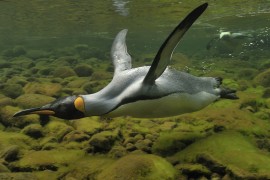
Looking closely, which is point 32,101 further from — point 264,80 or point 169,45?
point 264,80

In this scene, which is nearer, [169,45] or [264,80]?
[169,45]

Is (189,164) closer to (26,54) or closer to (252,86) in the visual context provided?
(252,86)

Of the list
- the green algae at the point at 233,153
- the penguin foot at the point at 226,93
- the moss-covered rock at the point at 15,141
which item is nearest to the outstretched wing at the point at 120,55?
the penguin foot at the point at 226,93

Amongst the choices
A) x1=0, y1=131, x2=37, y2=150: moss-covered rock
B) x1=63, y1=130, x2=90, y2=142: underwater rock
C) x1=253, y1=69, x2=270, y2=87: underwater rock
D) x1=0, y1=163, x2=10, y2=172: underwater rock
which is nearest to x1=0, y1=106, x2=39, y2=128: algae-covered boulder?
x1=0, y1=131, x2=37, y2=150: moss-covered rock

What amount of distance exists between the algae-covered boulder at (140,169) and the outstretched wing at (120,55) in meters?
1.52

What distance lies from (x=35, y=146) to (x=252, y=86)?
6.14m

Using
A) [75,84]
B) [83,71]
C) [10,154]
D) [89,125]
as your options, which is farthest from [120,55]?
[83,71]

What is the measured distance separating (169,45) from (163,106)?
81cm

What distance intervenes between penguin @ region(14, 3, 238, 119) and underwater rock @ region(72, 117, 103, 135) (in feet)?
3.52

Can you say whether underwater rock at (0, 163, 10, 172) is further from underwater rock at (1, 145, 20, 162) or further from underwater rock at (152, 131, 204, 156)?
underwater rock at (152, 131, 204, 156)

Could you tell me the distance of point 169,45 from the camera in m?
3.51

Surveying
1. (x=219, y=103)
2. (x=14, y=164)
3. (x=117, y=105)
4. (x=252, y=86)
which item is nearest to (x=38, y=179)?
(x=14, y=164)

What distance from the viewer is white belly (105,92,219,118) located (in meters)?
3.77

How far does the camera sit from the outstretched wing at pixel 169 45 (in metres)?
3.29
